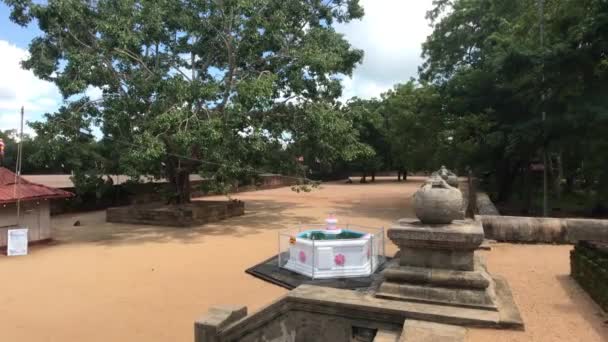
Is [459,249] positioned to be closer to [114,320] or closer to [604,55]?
[114,320]

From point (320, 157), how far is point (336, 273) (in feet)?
26.0

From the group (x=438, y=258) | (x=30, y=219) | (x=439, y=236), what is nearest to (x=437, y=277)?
(x=438, y=258)

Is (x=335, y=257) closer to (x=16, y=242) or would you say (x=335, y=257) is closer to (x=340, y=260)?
(x=340, y=260)

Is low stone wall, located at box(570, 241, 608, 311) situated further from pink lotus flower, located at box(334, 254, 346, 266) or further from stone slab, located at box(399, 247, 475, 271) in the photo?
pink lotus flower, located at box(334, 254, 346, 266)

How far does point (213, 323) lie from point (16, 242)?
8.63 m

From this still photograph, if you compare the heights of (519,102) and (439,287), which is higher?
(519,102)

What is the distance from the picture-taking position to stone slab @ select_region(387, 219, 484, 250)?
12.1 feet

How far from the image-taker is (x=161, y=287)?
24.6 feet

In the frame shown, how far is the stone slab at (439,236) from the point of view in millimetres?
3701

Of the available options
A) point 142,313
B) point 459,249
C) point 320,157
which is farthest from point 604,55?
point 142,313

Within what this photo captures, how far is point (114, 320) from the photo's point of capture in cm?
596

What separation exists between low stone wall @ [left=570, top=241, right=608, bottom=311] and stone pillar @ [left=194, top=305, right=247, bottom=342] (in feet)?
13.0

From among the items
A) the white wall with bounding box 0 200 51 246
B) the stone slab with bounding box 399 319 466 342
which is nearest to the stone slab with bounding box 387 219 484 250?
the stone slab with bounding box 399 319 466 342

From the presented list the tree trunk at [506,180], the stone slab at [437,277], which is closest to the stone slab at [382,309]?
the stone slab at [437,277]
